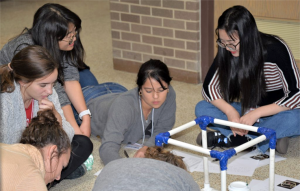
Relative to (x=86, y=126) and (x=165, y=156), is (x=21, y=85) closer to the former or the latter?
(x=86, y=126)

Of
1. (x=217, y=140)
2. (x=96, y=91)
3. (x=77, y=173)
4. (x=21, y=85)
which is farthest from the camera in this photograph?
(x=96, y=91)

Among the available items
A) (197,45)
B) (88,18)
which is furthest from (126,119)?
(88,18)

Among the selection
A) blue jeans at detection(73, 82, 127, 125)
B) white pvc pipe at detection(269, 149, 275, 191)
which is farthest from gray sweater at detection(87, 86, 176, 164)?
white pvc pipe at detection(269, 149, 275, 191)

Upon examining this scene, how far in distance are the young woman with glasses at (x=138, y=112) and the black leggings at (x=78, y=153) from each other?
79 millimetres

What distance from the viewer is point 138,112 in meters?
2.47

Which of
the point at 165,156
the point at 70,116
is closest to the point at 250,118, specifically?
the point at 165,156

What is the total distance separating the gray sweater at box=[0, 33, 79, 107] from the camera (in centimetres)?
241

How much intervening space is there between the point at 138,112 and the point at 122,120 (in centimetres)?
13

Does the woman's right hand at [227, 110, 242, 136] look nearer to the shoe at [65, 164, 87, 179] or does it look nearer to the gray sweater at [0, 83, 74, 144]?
the shoe at [65, 164, 87, 179]

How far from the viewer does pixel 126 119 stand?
7.86ft

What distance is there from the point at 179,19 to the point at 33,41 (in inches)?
56.4

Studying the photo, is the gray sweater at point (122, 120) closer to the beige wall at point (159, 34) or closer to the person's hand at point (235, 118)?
the person's hand at point (235, 118)

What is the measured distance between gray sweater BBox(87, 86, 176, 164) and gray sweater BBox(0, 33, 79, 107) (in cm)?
21

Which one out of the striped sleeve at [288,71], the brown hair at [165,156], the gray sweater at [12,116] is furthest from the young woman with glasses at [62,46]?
the striped sleeve at [288,71]
